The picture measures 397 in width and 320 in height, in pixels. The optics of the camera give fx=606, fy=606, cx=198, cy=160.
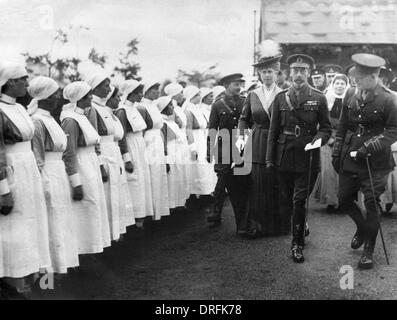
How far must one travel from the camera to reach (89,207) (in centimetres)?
561

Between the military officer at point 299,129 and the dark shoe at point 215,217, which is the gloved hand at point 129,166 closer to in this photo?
the dark shoe at point 215,217

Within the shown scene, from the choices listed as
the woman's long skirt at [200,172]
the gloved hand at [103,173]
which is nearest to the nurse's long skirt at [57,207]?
the gloved hand at [103,173]

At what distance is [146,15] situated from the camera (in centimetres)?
562

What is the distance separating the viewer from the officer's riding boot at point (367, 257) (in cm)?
531

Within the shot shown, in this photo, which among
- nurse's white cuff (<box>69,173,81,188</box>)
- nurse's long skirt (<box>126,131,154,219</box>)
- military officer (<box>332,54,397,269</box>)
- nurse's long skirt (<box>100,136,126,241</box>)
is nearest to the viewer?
nurse's white cuff (<box>69,173,81,188</box>)

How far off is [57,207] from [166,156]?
2.90 m

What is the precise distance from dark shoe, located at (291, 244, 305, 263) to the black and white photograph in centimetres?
2

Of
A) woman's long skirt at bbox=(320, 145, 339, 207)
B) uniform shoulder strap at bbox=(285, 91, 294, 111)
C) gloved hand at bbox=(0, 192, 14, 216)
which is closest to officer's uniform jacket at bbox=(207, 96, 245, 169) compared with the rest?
woman's long skirt at bbox=(320, 145, 339, 207)

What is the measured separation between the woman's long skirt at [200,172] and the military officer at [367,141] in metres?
3.67

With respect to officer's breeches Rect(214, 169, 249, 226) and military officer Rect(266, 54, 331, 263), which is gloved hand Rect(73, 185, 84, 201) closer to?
military officer Rect(266, 54, 331, 263)

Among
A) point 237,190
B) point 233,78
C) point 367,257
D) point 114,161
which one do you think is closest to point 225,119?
point 233,78

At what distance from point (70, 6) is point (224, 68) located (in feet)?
7.56

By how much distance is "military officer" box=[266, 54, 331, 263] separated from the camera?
5.84 m

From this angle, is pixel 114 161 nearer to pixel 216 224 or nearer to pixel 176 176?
pixel 216 224
